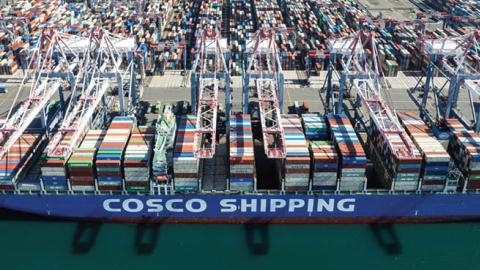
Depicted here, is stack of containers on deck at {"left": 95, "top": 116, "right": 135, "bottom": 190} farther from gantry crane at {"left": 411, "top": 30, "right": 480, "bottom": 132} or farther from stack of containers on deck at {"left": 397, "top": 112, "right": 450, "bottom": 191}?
gantry crane at {"left": 411, "top": 30, "right": 480, "bottom": 132}

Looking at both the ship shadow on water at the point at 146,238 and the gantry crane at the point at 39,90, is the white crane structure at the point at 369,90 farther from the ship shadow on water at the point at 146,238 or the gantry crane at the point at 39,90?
the gantry crane at the point at 39,90

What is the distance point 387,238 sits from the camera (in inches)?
2247

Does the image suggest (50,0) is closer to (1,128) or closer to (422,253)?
(1,128)

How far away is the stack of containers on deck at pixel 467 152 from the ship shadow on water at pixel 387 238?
974 centimetres

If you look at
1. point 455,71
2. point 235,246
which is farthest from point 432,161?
point 235,246

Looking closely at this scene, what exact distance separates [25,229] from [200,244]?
20.6m

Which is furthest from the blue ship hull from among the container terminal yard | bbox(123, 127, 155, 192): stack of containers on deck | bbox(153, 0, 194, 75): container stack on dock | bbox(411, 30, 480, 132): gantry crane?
bbox(153, 0, 194, 75): container stack on dock

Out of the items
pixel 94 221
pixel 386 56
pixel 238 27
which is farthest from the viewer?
pixel 238 27

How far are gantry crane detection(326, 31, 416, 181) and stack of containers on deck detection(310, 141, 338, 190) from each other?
20.2 feet

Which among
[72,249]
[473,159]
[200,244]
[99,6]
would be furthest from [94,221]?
[99,6]

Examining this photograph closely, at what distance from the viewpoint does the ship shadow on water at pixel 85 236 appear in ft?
182

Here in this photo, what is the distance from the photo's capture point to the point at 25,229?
5803cm

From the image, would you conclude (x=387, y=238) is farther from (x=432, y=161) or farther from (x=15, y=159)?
(x=15, y=159)

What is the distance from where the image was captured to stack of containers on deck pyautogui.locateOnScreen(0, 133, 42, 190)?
55494 mm
